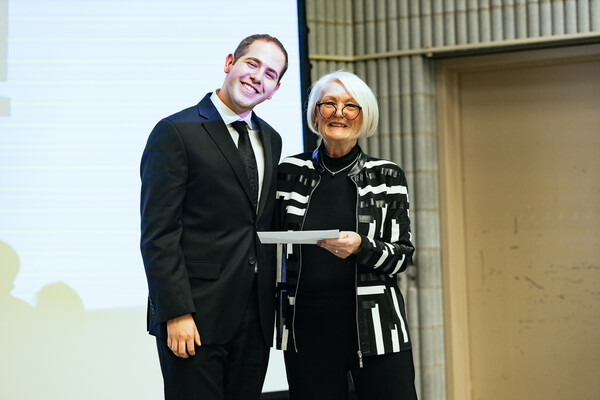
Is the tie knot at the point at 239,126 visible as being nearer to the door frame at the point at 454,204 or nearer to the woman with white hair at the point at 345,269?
the woman with white hair at the point at 345,269

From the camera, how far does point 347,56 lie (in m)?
3.80

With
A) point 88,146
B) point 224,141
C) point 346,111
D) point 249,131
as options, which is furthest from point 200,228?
point 88,146

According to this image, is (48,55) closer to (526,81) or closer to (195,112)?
(195,112)

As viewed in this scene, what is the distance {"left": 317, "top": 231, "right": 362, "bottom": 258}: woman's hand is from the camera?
1968mm

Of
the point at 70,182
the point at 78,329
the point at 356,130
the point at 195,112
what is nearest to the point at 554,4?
the point at 356,130

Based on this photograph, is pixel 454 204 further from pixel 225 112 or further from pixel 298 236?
pixel 298 236

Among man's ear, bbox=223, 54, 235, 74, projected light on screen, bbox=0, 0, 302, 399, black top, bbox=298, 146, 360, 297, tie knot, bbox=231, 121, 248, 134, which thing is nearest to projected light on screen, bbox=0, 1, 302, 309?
projected light on screen, bbox=0, 0, 302, 399

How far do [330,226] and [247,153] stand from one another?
33cm

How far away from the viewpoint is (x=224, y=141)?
2070 mm

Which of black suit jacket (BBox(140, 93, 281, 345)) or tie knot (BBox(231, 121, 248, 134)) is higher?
tie knot (BBox(231, 121, 248, 134))

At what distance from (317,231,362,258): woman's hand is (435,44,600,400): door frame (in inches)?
72.8

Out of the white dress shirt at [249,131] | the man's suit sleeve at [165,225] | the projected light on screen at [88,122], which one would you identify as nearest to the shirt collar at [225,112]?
the white dress shirt at [249,131]

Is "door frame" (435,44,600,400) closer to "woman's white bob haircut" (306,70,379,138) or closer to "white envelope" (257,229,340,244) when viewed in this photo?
"woman's white bob haircut" (306,70,379,138)

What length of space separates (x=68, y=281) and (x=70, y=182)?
0.37 m
